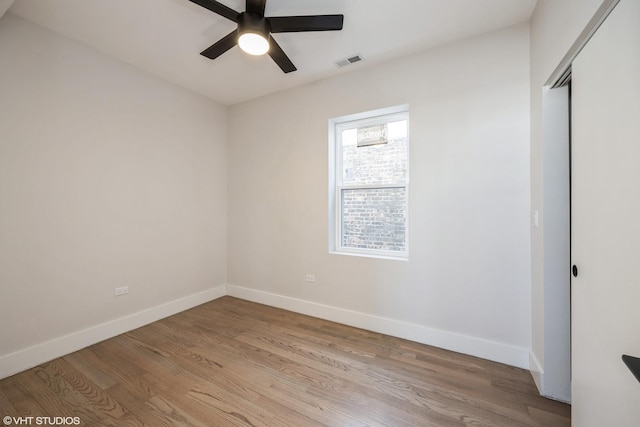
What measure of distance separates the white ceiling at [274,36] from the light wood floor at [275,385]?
2705 millimetres

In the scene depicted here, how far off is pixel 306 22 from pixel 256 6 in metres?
0.35

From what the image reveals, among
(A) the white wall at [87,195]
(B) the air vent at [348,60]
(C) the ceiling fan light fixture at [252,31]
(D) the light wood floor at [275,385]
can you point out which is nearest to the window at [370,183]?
(B) the air vent at [348,60]

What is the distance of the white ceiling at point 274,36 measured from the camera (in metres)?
1.86

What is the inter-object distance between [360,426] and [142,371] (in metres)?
1.76

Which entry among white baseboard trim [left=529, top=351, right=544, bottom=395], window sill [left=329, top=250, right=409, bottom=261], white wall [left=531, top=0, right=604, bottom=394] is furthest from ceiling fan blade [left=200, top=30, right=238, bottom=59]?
white baseboard trim [left=529, top=351, right=544, bottom=395]

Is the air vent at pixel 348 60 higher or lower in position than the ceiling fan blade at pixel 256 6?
higher

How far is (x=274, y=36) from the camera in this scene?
222 centimetres

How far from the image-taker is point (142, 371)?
1.97m

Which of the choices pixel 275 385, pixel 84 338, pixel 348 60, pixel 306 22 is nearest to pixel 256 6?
pixel 306 22

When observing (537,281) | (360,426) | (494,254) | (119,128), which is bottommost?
(360,426)

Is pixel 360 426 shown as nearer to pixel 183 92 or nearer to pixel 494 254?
pixel 494 254

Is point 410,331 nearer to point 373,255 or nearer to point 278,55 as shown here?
point 373,255

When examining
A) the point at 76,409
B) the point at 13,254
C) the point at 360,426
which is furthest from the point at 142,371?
the point at 360,426

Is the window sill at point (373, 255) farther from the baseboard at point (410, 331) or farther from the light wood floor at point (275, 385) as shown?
the light wood floor at point (275, 385)
